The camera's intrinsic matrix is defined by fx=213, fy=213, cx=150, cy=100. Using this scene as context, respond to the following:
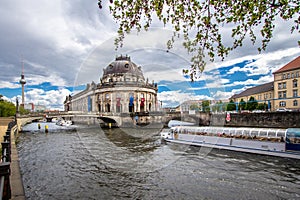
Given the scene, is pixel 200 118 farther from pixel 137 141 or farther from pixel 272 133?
pixel 272 133

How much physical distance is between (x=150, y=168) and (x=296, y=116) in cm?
2980

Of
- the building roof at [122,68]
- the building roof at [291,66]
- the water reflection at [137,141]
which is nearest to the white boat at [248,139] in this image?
→ the water reflection at [137,141]

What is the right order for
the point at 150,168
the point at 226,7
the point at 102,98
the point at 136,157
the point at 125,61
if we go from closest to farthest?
the point at 226,7, the point at 150,168, the point at 136,157, the point at 102,98, the point at 125,61

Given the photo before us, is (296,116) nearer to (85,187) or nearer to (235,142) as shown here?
(235,142)

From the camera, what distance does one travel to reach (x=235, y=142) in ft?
66.9

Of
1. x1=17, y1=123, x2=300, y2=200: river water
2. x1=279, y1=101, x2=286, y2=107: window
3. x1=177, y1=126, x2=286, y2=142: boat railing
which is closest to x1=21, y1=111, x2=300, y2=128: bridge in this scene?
x1=177, y1=126, x2=286, y2=142: boat railing

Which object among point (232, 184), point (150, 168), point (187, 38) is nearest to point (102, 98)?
point (150, 168)

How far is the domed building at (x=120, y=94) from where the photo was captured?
67.2 metres

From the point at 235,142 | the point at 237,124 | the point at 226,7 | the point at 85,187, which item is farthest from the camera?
the point at 237,124

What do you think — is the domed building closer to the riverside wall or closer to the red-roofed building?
the riverside wall

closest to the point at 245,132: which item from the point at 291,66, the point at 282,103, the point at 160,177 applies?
the point at 160,177

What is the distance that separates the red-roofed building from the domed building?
122ft

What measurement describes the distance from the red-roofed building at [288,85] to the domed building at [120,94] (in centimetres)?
3720

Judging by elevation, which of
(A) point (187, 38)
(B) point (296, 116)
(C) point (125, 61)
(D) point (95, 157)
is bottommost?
(D) point (95, 157)
